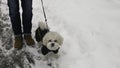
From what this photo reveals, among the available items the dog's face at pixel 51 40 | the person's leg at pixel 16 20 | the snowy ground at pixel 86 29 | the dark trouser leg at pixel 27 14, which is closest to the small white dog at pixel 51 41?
the dog's face at pixel 51 40

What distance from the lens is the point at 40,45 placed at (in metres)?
4.27

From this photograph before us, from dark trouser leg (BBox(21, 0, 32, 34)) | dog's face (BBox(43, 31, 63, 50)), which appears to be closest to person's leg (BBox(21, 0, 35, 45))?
dark trouser leg (BBox(21, 0, 32, 34))

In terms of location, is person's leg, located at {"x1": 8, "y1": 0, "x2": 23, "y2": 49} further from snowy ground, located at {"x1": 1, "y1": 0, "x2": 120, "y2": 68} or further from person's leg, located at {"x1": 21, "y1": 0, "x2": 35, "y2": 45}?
snowy ground, located at {"x1": 1, "y1": 0, "x2": 120, "y2": 68}

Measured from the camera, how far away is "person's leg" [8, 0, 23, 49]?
12.6 ft

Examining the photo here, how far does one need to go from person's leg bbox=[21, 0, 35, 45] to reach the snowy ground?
1.69ft

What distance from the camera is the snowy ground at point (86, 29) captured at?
398 cm

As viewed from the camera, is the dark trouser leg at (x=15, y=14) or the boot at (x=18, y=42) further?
the boot at (x=18, y=42)

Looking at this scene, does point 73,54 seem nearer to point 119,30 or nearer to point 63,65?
point 63,65

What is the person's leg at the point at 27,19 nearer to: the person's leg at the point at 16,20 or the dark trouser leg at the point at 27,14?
the dark trouser leg at the point at 27,14

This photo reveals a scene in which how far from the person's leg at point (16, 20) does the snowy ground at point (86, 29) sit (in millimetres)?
547

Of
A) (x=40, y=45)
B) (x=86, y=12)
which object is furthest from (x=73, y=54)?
(x=86, y=12)

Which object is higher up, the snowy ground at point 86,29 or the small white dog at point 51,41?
the small white dog at point 51,41

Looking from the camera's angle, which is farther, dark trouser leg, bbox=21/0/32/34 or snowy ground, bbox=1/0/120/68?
snowy ground, bbox=1/0/120/68

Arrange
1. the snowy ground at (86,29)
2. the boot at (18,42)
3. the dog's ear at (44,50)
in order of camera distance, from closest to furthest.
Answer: the dog's ear at (44,50) → the snowy ground at (86,29) → the boot at (18,42)
